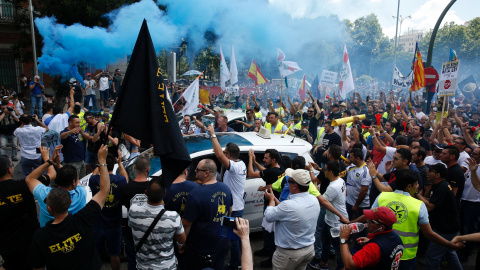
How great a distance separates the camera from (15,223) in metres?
4.00

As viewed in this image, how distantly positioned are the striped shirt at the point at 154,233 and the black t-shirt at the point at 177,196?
65cm

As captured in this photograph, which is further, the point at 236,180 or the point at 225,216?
the point at 236,180

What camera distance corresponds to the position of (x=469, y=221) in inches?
225

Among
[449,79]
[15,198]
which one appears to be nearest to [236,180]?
[15,198]

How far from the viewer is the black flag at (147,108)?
10.0ft

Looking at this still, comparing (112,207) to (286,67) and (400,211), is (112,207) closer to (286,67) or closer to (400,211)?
(400,211)

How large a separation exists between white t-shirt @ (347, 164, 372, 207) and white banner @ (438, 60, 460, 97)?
4392 mm

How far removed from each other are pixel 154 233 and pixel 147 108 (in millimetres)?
1246

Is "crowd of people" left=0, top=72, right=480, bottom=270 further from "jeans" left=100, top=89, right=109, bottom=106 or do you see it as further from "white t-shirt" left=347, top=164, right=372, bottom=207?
"jeans" left=100, top=89, right=109, bottom=106

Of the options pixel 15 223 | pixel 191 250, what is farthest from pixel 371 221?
pixel 15 223

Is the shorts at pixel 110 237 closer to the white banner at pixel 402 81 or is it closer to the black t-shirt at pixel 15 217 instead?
the black t-shirt at pixel 15 217

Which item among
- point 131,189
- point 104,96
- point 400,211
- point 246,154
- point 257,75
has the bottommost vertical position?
point 400,211

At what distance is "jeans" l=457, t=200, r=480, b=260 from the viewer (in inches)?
223

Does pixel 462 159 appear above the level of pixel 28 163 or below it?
above
